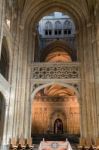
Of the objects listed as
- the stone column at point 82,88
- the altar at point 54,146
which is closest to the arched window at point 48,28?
the stone column at point 82,88

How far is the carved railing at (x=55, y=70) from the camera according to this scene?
18359 mm

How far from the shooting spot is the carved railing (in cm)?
1836

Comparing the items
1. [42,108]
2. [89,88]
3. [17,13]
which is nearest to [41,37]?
[42,108]

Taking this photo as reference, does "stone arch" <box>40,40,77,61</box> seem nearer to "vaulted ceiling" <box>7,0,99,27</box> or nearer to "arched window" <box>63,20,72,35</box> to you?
"arched window" <box>63,20,72,35</box>

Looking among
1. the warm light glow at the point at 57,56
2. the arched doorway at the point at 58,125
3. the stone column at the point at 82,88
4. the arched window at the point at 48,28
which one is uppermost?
the arched window at the point at 48,28

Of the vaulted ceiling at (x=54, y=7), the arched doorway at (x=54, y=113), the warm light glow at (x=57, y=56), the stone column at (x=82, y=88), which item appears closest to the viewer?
the stone column at (x=82, y=88)

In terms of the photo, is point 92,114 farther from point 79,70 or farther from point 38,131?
point 38,131

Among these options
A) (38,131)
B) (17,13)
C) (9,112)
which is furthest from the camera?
(38,131)

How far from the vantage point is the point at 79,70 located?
18422 mm

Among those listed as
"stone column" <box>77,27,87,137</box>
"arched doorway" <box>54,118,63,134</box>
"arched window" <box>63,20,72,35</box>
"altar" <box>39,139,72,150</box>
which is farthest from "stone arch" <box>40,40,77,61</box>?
"altar" <box>39,139,72,150</box>

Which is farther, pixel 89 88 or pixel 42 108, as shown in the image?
pixel 42 108

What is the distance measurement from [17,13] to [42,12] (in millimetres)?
3357

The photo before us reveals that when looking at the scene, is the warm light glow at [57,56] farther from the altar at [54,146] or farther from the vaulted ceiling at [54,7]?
the altar at [54,146]

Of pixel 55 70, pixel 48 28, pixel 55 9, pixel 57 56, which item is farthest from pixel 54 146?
pixel 48 28
